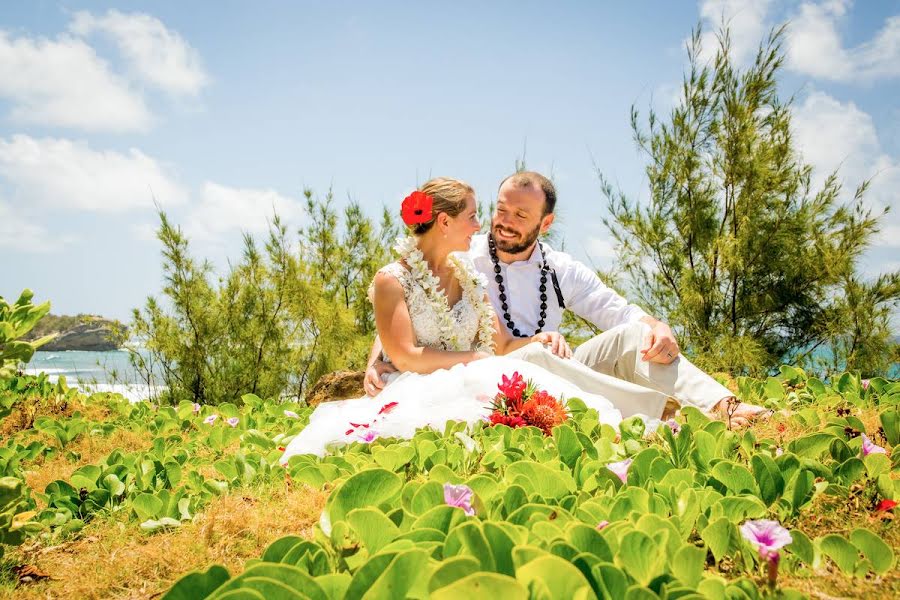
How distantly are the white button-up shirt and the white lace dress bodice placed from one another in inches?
31.3

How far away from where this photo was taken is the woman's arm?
3256mm

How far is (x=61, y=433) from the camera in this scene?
3.20m

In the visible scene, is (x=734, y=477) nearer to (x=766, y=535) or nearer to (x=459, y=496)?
(x=766, y=535)

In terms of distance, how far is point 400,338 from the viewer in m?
3.31

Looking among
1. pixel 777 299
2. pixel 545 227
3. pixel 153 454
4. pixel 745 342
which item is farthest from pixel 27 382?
pixel 777 299

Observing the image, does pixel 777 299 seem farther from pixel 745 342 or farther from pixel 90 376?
pixel 90 376

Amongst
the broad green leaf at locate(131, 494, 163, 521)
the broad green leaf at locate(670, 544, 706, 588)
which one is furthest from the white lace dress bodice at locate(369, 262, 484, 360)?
the broad green leaf at locate(670, 544, 706, 588)

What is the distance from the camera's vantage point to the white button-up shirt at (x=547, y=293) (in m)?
4.43

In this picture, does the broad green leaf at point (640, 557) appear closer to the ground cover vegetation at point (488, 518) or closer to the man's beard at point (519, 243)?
the ground cover vegetation at point (488, 518)

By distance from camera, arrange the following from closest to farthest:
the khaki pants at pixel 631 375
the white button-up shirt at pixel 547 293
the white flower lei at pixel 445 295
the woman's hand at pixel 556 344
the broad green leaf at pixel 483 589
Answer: the broad green leaf at pixel 483 589, the khaki pants at pixel 631 375, the woman's hand at pixel 556 344, the white flower lei at pixel 445 295, the white button-up shirt at pixel 547 293

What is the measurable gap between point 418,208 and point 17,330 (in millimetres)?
2326

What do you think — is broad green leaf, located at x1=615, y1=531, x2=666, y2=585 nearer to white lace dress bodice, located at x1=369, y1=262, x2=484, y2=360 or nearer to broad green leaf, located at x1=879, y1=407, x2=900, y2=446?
broad green leaf, located at x1=879, y1=407, x2=900, y2=446

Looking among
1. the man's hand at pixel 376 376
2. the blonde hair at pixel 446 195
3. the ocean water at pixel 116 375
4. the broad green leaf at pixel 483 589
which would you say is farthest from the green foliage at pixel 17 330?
the ocean water at pixel 116 375

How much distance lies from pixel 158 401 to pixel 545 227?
5499 mm
